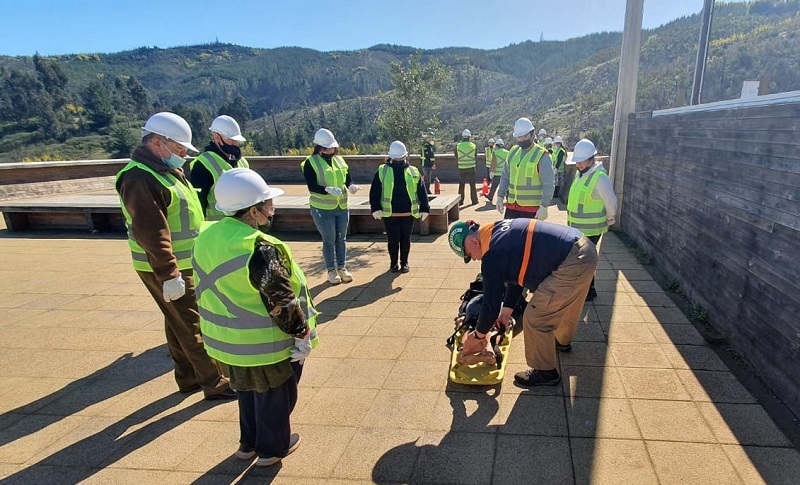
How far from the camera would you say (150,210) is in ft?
9.68

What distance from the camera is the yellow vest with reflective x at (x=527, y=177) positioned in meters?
5.56

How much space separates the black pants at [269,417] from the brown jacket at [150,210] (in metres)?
1.09

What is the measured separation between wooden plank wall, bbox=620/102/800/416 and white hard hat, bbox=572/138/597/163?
118cm

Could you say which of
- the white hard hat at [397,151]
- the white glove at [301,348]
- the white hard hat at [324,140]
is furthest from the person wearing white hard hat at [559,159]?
the white glove at [301,348]

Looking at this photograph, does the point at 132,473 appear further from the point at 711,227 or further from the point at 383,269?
the point at 711,227

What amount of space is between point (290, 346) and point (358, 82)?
120 meters

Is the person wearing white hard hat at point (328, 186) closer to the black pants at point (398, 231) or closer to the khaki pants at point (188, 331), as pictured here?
the black pants at point (398, 231)

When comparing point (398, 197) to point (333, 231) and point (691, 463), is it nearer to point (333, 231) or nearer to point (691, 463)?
point (333, 231)

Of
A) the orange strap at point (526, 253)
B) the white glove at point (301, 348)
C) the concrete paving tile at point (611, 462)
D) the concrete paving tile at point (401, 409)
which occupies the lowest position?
the concrete paving tile at point (401, 409)

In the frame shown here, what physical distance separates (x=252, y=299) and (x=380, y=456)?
128 cm

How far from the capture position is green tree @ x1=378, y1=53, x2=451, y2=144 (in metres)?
13.8

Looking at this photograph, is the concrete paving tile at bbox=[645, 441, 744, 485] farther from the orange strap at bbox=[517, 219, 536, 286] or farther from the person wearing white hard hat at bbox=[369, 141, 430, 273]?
the person wearing white hard hat at bbox=[369, 141, 430, 273]

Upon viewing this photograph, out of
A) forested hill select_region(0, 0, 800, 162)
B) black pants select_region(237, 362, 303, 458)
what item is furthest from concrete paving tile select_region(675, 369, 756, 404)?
black pants select_region(237, 362, 303, 458)

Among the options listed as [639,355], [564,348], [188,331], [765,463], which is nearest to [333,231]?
[188,331]
